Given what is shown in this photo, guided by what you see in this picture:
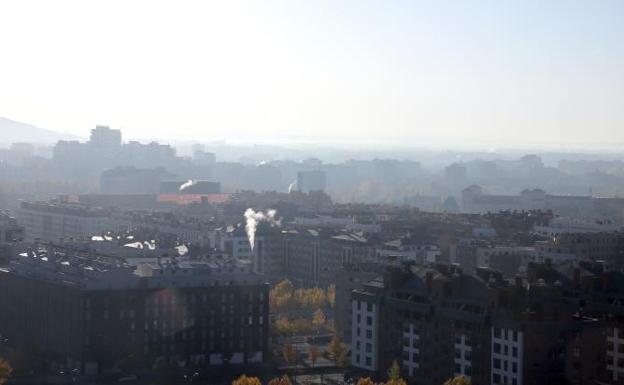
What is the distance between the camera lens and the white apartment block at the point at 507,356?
2161 cm

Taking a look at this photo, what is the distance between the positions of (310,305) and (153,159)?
69570 millimetres

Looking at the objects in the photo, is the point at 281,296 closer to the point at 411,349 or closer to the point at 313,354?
the point at 313,354

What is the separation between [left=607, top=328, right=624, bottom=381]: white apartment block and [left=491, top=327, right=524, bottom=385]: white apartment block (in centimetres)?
200

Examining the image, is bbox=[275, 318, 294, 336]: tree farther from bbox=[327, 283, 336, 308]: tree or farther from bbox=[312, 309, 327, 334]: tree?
bbox=[327, 283, 336, 308]: tree

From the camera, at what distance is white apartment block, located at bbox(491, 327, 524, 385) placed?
21609mm

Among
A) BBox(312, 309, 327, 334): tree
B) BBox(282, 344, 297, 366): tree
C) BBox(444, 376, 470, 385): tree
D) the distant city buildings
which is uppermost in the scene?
BBox(444, 376, 470, 385): tree

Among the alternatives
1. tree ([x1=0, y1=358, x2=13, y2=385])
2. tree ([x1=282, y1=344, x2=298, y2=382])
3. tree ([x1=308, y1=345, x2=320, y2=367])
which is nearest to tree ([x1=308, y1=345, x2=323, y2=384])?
tree ([x1=308, y1=345, x2=320, y2=367])

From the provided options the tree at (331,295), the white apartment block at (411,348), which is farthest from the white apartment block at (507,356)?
the tree at (331,295)

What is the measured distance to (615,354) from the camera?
22750 millimetres

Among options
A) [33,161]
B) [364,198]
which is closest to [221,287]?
[364,198]

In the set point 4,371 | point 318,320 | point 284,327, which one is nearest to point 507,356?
point 4,371

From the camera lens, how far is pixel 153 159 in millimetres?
103000

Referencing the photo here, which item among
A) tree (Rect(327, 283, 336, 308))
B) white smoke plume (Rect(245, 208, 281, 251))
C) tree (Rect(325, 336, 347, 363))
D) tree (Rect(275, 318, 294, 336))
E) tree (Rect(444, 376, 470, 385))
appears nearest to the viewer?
tree (Rect(444, 376, 470, 385))

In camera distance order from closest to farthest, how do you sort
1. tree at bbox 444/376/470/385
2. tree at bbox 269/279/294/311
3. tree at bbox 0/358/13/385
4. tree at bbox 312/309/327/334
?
tree at bbox 444/376/470/385, tree at bbox 0/358/13/385, tree at bbox 312/309/327/334, tree at bbox 269/279/294/311
